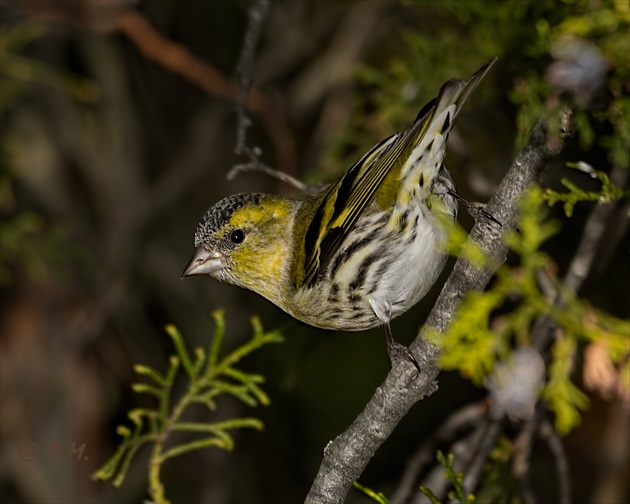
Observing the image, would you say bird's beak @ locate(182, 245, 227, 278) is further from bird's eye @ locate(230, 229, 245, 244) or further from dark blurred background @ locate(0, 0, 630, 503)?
dark blurred background @ locate(0, 0, 630, 503)

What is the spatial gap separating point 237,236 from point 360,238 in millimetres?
483

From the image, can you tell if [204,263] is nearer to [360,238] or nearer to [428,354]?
[360,238]

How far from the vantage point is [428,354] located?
1804 millimetres

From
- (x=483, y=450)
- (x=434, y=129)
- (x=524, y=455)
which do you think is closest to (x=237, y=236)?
(x=434, y=129)

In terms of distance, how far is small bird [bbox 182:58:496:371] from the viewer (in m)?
2.26

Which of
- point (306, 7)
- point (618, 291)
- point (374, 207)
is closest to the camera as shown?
point (374, 207)

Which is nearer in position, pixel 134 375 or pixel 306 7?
pixel 134 375

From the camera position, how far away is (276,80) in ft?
14.3

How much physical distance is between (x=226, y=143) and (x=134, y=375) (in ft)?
3.76

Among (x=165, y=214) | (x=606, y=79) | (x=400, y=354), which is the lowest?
(x=400, y=354)

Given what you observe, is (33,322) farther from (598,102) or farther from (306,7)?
(598,102)

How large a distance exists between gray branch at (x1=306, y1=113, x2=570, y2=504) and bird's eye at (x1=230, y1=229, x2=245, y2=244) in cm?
98

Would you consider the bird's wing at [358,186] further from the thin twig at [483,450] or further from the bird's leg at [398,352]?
the thin twig at [483,450]

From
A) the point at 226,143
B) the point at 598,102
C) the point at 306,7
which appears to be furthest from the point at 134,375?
the point at 598,102
